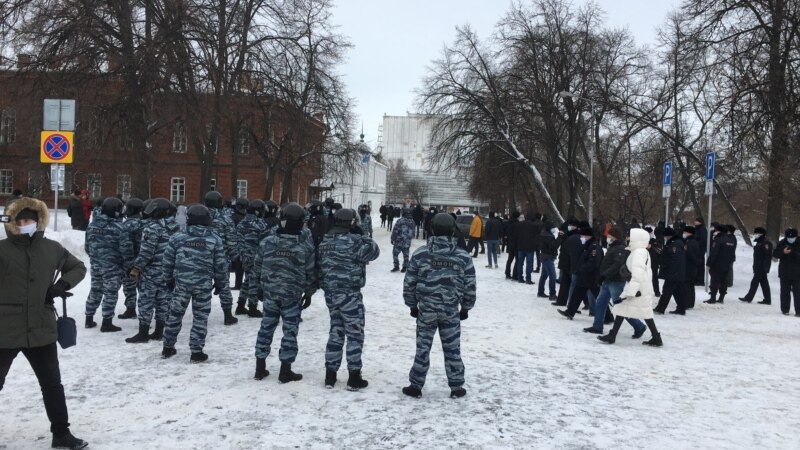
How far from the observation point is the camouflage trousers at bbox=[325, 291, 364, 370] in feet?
20.7

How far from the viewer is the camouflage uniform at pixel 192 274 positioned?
23.9ft

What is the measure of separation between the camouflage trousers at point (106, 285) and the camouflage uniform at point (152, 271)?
0.76 m

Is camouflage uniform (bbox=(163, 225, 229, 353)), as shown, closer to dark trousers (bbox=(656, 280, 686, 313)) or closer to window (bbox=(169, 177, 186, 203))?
dark trousers (bbox=(656, 280, 686, 313))

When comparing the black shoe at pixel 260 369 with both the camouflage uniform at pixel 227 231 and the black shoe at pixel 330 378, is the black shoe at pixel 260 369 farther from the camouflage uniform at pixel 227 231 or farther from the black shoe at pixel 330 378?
the camouflage uniform at pixel 227 231

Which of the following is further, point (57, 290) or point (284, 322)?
point (284, 322)

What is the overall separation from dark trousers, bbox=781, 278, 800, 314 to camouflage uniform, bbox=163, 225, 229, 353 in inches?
464

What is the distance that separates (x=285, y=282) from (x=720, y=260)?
11.6 metres

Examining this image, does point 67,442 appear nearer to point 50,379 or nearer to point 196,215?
point 50,379

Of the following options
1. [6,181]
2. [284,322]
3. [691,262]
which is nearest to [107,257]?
[284,322]

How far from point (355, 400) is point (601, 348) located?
4.52m

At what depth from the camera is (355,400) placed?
19.9ft

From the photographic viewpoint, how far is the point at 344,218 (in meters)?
6.38

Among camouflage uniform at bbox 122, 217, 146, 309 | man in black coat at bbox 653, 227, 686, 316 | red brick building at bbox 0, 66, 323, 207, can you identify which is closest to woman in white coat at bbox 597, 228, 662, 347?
man in black coat at bbox 653, 227, 686, 316

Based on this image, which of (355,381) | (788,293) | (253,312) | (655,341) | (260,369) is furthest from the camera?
(788,293)
